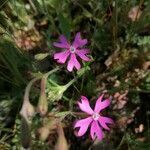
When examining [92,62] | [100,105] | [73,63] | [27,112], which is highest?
[92,62]

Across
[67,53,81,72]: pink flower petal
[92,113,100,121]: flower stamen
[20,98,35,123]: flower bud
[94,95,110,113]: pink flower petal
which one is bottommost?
[20,98,35,123]: flower bud

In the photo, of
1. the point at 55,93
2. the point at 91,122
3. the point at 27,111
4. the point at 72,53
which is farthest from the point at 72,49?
the point at 27,111

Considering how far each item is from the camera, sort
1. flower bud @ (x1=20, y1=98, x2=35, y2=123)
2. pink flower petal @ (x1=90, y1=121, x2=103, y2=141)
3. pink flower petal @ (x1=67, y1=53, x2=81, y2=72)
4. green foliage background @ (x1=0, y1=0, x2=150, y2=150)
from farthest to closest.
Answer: green foliage background @ (x1=0, y1=0, x2=150, y2=150)
pink flower petal @ (x1=67, y1=53, x2=81, y2=72)
pink flower petal @ (x1=90, y1=121, x2=103, y2=141)
flower bud @ (x1=20, y1=98, x2=35, y2=123)

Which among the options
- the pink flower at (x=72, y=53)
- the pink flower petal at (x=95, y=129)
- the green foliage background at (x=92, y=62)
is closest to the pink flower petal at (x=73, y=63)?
the pink flower at (x=72, y=53)

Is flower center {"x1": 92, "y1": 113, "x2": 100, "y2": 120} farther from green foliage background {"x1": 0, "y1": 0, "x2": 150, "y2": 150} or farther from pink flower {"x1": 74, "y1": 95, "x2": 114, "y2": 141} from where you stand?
green foliage background {"x1": 0, "y1": 0, "x2": 150, "y2": 150}

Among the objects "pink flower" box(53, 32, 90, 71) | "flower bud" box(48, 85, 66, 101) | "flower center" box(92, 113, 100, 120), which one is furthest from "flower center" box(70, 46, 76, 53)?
"flower center" box(92, 113, 100, 120)

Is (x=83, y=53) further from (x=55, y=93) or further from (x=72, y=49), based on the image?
(x=55, y=93)

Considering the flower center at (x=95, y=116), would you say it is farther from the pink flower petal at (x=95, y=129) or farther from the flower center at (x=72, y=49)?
the flower center at (x=72, y=49)

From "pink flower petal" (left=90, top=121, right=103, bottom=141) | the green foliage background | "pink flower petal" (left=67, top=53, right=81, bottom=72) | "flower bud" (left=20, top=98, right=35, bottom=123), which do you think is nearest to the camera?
"flower bud" (left=20, top=98, right=35, bottom=123)

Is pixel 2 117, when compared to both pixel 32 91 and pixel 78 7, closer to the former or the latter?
pixel 32 91

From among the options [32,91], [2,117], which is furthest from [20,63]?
[2,117]

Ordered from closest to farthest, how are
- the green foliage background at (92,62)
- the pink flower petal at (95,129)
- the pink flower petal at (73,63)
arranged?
the pink flower petal at (95,129) → the pink flower petal at (73,63) → the green foliage background at (92,62)
